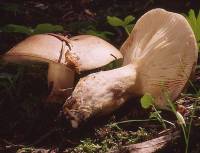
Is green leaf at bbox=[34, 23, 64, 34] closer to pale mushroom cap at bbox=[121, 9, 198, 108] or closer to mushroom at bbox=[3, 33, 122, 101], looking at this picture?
mushroom at bbox=[3, 33, 122, 101]

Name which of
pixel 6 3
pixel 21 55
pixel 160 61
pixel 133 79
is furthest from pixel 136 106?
pixel 6 3

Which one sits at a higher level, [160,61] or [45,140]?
[160,61]

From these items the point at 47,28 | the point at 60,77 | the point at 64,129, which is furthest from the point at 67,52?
the point at 47,28

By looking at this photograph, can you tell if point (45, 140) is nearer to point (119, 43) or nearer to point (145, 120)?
point (145, 120)

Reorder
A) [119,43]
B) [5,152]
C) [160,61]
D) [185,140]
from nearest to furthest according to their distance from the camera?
1. [185,140]
2. [5,152]
3. [160,61]
4. [119,43]

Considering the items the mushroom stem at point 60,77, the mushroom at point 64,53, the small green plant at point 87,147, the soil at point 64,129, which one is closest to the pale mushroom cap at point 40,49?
the mushroom at point 64,53

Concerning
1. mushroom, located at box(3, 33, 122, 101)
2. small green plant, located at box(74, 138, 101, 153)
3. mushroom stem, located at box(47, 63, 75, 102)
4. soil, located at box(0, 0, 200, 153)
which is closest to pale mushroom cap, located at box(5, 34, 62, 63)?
mushroom, located at box(3, 33, 122, 101)
